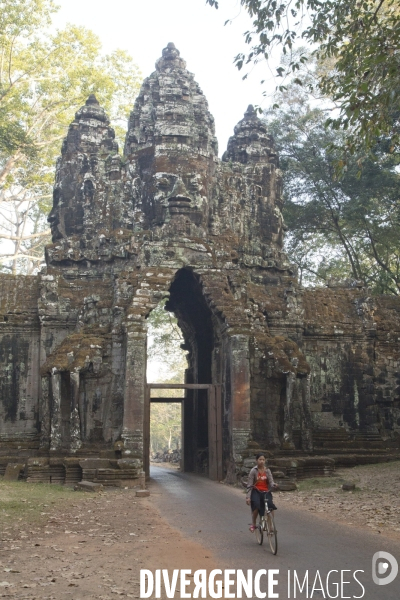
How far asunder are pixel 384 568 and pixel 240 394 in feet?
31.0

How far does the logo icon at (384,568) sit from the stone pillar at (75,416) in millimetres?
9842

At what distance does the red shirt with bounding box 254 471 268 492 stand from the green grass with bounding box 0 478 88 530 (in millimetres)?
3481

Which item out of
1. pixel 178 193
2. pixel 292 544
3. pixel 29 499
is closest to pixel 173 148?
pixel 178 193

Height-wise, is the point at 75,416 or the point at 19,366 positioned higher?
the point at 19,366

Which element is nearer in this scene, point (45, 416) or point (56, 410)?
point (56, 410)

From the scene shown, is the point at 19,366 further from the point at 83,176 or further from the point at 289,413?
the point at 289,413

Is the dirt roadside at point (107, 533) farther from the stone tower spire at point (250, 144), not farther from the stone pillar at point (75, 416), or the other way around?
the stone tower spire at point (250, 144)

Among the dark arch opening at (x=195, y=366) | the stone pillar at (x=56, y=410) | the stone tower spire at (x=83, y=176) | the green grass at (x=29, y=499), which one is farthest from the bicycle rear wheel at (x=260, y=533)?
the stone tower spire at (x=83, y=176)

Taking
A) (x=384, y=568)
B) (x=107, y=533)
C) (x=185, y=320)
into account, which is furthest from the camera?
(x=185, y=320)

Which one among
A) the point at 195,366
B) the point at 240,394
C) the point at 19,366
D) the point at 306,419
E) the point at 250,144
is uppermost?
the point at 250,144

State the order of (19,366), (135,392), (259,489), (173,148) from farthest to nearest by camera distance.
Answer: (173,148)
(19,366)
(135,392)
(259,489)

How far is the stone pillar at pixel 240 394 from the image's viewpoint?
1612 cm

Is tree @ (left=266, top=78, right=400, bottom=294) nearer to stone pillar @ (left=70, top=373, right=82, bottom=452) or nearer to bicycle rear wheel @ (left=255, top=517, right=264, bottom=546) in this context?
stone pillar @ (left=70, top=373, right=82, bottom=452)

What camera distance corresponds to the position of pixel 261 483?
29.2 ft
